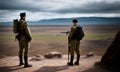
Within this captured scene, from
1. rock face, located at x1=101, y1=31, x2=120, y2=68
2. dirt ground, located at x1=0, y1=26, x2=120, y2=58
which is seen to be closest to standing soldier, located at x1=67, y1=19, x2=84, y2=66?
rock face, located at x1=101, y1=31, x2=120, y2=68

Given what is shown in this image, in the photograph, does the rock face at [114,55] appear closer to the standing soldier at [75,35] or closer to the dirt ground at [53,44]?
the standing soldier at [75,35]

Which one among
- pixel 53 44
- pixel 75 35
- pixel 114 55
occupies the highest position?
pixel 75 35

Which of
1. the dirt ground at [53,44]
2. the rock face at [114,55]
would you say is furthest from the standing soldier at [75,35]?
the dirt ground at [53,44]

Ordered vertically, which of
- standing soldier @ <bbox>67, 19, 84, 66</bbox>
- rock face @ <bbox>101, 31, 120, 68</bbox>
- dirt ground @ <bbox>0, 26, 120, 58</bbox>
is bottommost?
dirt ground @ <bbox>0, 26, 120, 58</bbox>

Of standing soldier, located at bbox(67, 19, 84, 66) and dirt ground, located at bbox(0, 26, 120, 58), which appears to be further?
dirt ground, located at bbox(0, 26, 120, 58)

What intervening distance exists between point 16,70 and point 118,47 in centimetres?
542

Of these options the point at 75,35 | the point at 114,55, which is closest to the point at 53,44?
the point at 75,35

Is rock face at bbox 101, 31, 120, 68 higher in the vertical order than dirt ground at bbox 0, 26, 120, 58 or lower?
higher

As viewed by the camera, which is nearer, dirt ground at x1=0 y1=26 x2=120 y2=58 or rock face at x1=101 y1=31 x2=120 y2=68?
rock face at x1=101 y1=31 x2=120 y2=68

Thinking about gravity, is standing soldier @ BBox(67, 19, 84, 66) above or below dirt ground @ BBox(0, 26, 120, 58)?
above

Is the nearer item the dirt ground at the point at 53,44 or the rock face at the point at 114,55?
the rock face at the point at 114,55

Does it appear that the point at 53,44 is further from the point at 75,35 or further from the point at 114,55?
the point at 114,55

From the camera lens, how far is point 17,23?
11.7 meters

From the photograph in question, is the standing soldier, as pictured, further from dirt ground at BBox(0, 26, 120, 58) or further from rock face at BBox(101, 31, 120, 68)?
dirt ground at BBox(0, 26, 120, 58)
